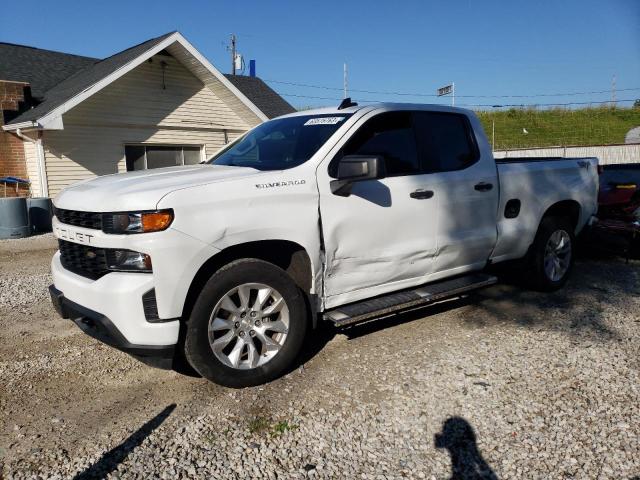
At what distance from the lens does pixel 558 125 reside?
36844mm

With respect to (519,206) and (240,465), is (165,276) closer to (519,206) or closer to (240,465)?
(240,465)

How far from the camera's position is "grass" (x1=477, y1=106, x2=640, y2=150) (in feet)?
112

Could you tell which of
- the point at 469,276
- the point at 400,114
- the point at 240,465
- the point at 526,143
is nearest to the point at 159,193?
the point at 240,465

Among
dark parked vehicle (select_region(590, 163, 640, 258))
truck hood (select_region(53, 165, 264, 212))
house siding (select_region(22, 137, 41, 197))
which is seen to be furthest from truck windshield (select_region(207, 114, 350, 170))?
house siding (select_region(22, 137, 41, 197))

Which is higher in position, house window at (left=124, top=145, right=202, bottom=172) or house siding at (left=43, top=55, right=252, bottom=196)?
house siding at (left=43, top=55, right=252, bottom=196)

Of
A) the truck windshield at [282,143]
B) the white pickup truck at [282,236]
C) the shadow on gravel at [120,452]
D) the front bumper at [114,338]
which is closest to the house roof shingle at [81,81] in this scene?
the truck windshield at [282,143]

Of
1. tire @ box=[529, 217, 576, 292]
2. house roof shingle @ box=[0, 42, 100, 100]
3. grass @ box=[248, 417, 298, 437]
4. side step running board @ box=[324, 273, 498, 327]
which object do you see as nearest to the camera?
grass @ box=[248, 417, 298, 437]

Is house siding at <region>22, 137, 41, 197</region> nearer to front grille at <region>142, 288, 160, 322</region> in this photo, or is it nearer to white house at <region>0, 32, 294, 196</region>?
white house at <region>0, 32, 294, 196</region>

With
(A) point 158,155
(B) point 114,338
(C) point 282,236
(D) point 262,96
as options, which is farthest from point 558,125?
(B) point 114,338

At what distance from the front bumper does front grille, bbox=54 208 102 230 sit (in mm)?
535

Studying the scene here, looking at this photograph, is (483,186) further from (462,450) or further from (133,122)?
(133,122)

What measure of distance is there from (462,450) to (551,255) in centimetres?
341

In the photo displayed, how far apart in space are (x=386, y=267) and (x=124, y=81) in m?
11.3

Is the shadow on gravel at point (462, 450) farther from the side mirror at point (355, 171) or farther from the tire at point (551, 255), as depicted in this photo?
the tire at point (551, 255)
